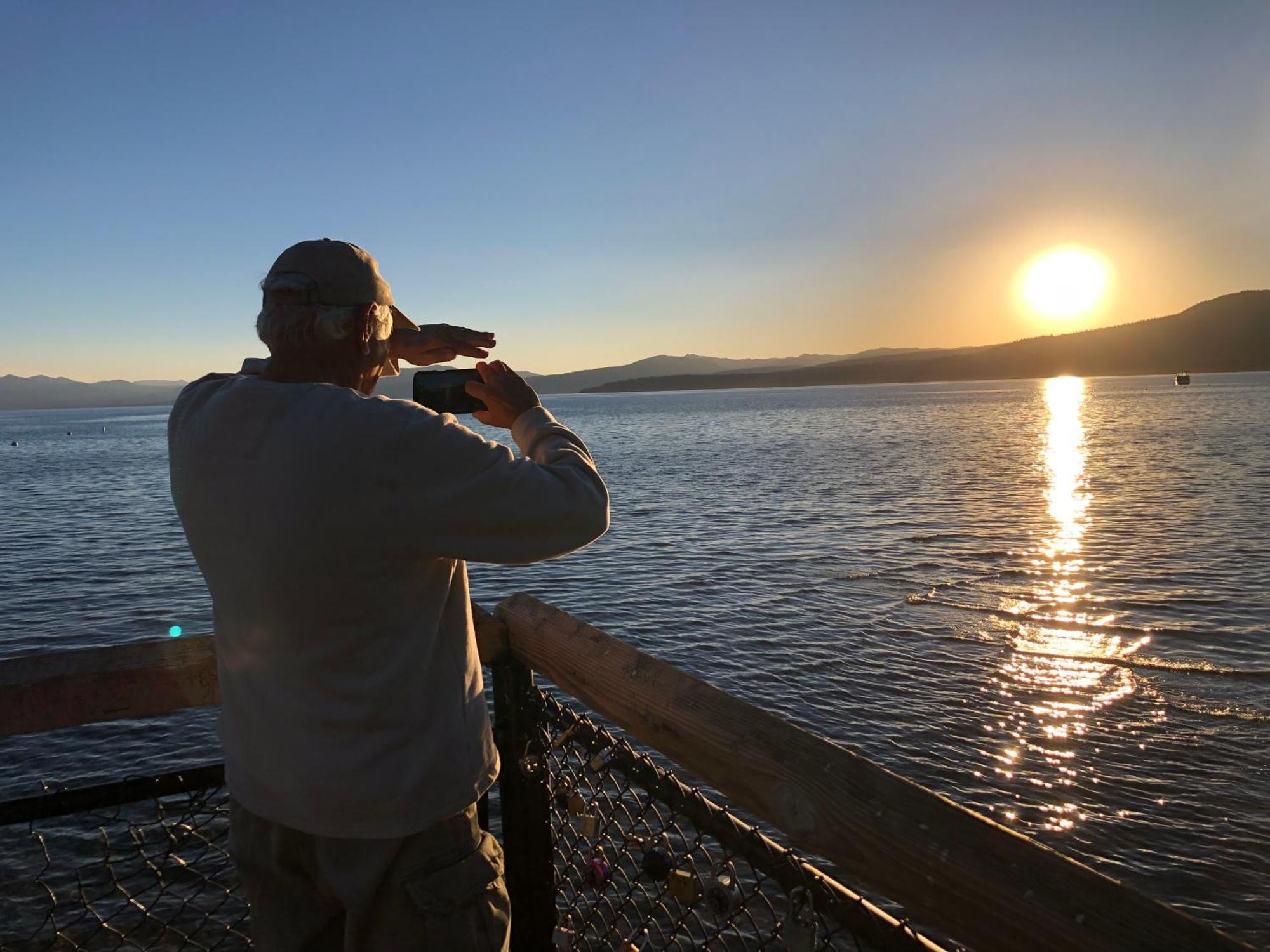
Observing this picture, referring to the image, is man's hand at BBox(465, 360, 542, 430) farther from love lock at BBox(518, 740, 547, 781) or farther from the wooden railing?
love lock at BBox(518, 740, 547, 781)

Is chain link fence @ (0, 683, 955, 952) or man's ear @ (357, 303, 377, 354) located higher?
man's ear @ (357, 303, 377, 354)

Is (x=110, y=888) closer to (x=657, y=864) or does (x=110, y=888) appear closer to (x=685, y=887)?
(x=657, y=864)

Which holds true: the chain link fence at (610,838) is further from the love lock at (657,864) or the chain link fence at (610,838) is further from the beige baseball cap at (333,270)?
the beige baseball cap at (333,270)

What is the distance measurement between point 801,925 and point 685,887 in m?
0.54

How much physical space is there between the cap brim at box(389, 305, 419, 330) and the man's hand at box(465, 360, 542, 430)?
10.2 inches

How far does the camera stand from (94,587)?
2038 cm

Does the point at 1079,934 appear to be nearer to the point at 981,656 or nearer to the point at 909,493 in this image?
the point at 981,656

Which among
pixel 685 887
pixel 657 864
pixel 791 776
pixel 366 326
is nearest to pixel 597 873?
pixel 657 864

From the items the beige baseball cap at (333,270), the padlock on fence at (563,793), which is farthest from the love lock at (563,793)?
the beige baseball cap at (333,270)

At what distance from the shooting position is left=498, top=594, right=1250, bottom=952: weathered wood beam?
1203 millimetres

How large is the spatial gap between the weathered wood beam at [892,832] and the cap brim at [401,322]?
105cm

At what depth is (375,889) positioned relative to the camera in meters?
1.91

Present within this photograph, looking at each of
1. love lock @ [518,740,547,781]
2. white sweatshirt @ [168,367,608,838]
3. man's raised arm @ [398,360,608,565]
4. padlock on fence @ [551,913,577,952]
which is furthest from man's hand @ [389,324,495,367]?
padlock on fence @ [551,913,577,952]

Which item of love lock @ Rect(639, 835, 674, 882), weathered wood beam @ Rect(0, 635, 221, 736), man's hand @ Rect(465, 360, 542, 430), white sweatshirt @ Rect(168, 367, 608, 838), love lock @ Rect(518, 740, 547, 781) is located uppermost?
man's hand @ Rect(465, 360, 542, 430)
